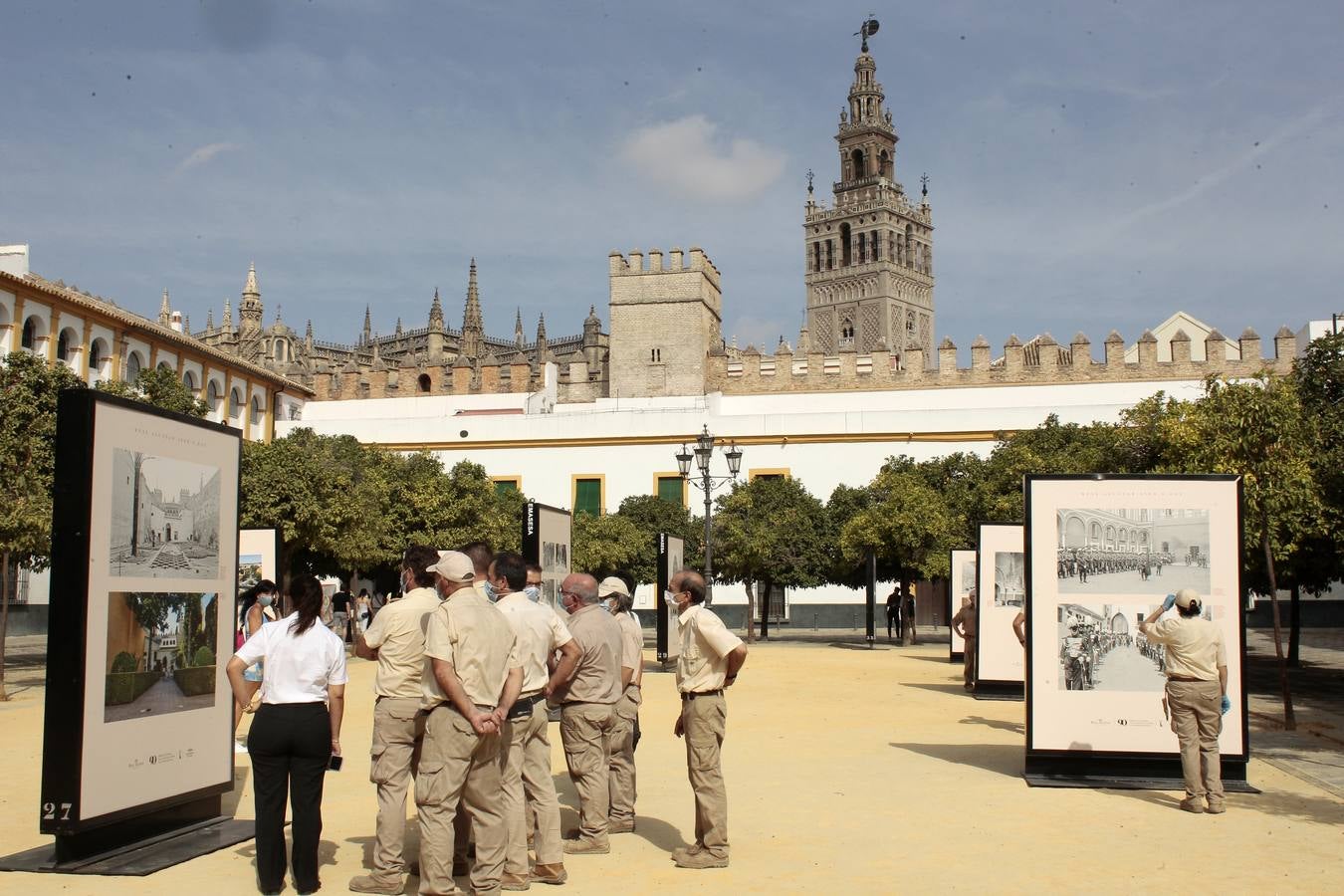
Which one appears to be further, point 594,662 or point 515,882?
point 594,662

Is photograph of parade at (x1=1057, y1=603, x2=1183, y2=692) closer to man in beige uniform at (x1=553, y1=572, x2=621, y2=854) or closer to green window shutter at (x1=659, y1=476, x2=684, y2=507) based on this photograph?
man in beige uniform at (x1=553, y1=572, x2=621, y2=854)

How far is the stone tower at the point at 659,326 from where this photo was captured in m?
51.6

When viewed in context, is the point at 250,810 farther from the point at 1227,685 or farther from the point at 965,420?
the point at 965,420

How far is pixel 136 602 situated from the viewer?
22.3 feet

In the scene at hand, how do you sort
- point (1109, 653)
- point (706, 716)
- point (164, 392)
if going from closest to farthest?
point (706, 716), point (1109, 653), point (164, 392)

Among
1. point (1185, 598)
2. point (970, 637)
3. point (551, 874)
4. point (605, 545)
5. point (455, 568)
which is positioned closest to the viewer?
point (455, 568)

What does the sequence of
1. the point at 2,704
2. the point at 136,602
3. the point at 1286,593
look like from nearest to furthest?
the point at 136,602, the point at 2,704, the point at 1286,593

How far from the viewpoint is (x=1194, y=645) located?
334 inches

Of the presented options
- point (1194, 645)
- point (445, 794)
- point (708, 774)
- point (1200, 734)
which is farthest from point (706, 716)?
point (1200, 734)

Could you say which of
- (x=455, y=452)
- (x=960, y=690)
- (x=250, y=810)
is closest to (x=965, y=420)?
(x=455, y=452)

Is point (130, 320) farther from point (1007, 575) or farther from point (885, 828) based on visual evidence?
point (885, 828)

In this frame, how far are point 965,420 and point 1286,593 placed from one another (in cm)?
1037

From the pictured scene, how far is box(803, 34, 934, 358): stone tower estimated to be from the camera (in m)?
93.4

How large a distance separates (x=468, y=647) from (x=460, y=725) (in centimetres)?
35
